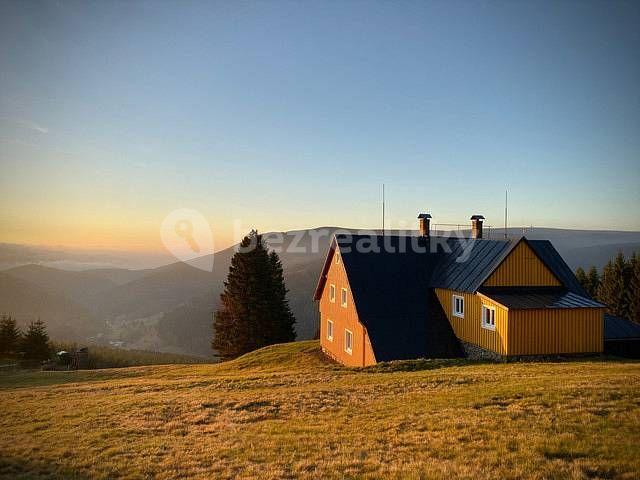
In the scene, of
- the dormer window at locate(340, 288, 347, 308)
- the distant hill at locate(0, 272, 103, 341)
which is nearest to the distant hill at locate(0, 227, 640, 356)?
the distant hill at locate(0, 272, 103, 341)

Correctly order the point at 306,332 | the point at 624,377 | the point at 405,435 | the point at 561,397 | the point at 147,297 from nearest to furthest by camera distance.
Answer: the point at 405,435 < the point at 561,397 < the point at 624,377 < the point at 306,332 < the point at 147,297

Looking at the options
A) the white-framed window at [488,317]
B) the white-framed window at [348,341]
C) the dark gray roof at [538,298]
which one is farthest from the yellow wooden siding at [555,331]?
the white-framed window at [348,341]

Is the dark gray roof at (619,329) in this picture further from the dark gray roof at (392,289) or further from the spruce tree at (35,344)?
the spruce tree at (35,344)

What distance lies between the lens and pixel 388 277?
90.4 feet

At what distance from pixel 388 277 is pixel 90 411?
17701mm

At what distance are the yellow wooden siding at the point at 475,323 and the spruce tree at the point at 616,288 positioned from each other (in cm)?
4370

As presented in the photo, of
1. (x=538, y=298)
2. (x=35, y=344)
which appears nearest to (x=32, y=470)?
(x=538, y=298)

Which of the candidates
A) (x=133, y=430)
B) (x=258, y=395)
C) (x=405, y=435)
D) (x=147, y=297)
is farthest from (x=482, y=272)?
(x=147, y=297)

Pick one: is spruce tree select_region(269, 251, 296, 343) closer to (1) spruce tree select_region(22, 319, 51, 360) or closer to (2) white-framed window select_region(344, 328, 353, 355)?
(2) white-framed window select_region(344, 328, 353, 355)

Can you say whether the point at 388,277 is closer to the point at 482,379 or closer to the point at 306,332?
the point at 482,379

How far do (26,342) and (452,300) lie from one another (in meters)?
44.1

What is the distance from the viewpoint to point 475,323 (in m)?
23.2

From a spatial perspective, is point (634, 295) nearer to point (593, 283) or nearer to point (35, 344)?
point (593, 283)

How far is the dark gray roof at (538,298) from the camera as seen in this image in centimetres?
2117
